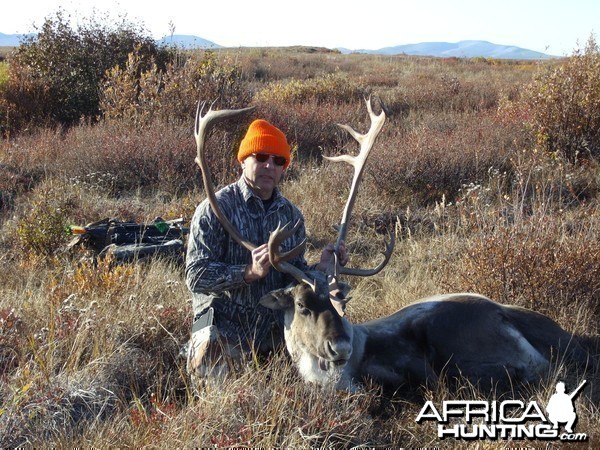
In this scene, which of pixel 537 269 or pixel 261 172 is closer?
pixel 261 172

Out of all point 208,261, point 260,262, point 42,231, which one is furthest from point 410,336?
point 42,231

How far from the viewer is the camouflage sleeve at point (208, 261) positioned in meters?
3.89

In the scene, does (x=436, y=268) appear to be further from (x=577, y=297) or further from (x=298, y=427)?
(x=298, y=427)


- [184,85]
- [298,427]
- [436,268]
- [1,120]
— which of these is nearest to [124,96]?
[184,85]

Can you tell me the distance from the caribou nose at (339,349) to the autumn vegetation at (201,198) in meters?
0.22

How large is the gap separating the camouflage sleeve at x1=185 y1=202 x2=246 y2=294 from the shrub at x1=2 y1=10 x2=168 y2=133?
943cm

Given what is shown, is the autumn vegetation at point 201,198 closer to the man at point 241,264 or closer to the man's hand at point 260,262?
the man at point 241,264

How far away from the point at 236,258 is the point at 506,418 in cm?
186

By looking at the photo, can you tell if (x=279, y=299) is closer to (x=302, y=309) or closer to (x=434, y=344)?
(x=302, y=309)

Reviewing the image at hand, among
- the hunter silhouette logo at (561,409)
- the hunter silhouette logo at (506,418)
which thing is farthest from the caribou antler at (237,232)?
the hunter silhouette logo at (561,409)

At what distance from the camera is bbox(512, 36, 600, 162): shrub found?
9.38 m

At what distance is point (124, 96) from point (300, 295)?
822 centimetres

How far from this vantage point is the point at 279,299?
3844mm

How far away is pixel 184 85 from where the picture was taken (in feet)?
35.3
